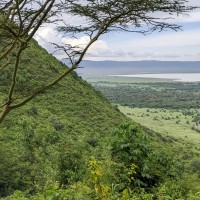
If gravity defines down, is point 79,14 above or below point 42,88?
above

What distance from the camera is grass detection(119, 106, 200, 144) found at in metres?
93.5

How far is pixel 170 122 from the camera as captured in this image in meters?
113

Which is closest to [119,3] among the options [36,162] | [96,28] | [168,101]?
[96,28]

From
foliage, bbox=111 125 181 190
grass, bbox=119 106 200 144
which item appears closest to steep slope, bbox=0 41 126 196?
foliage, bbox=111 125 181 190

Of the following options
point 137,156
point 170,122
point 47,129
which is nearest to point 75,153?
point 137,156

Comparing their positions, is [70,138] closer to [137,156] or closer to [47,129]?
[47,129]

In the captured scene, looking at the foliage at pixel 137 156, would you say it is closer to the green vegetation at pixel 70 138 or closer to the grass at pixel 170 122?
the green vegetation at pixel 70 138

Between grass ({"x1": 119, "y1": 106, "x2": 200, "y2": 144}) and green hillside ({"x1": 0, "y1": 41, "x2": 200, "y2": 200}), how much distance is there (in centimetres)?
3327

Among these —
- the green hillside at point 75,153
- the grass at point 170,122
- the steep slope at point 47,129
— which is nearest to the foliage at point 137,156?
the green hillside at point 75,153

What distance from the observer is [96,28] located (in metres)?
8.44

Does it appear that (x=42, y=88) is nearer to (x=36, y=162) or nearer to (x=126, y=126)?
(x=126, y=126)

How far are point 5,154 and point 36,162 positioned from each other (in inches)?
144

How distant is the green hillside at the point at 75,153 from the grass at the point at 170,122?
3327 centimetres

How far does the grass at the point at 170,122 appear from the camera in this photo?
93481mm
